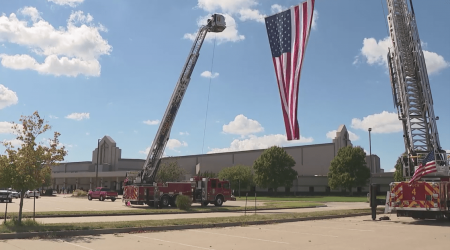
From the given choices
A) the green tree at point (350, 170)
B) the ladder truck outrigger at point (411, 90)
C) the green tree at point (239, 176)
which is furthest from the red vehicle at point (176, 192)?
the green tree at point (350, 170)

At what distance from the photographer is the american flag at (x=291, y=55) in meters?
18.2

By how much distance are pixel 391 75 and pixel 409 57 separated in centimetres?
142

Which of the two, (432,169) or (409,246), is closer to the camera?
(409,246)

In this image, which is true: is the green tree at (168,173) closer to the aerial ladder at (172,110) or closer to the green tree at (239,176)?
the green tree at (239,176)

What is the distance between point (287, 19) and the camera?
1889 centimetres

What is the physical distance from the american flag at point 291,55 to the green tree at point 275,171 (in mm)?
61523

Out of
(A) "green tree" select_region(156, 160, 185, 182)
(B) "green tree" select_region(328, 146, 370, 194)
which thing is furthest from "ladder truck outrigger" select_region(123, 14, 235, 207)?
(B) "green tree" select_region(328, 146, 370, 194)

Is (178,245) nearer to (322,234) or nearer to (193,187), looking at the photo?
(322,234)

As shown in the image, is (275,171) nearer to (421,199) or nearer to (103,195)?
(103,195)

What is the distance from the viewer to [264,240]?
14.3m

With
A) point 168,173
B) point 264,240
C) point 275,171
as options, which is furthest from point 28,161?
point 275,171

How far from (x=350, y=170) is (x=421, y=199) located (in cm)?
5618

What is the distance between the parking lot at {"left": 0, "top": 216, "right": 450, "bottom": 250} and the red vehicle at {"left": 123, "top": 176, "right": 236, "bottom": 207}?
55.0 feet

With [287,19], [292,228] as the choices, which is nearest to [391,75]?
[287,19]
